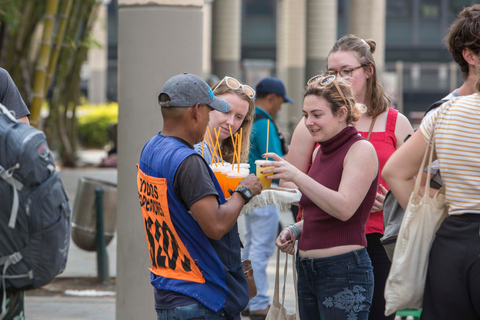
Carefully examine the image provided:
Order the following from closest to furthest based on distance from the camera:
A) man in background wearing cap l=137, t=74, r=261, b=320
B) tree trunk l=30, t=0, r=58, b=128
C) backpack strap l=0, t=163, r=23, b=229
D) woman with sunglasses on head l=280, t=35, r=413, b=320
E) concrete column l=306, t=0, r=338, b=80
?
backpack strap l=0, t=163, r=23, b=229 < man in background wearing cap l=137, t=74, r=261, b=320 < woman with sunglasses on head l=280, t=35, r=413, b=320 < tree trunk l=30, t=0, r=58, b=128 < concrete column l=306, t=0, r=338, b=80

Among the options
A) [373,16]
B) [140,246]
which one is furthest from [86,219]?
[373,16]

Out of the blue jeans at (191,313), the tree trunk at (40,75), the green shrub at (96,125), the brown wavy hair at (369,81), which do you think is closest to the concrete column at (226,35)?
the green shrub at (96,125)

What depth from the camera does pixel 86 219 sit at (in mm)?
7281

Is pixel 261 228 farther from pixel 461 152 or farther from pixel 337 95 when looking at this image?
pixel 461 152

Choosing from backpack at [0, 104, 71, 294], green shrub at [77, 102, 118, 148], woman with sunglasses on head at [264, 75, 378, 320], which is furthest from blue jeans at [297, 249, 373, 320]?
green shrub at [77, 102, 118, 148]

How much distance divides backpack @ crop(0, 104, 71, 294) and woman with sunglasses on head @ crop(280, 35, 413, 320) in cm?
143

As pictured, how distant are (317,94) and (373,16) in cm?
1592

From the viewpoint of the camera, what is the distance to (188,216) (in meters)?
2.76

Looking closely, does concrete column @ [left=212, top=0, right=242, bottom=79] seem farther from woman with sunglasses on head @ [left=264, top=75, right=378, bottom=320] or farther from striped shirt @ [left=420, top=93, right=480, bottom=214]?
striped shirt @ [left=420, top=93, right=480, bottom=214]

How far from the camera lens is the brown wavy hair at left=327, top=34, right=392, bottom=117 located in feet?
12.1

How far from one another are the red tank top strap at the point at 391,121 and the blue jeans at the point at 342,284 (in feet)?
2.75

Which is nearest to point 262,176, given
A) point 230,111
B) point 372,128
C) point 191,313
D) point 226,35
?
point 230,111

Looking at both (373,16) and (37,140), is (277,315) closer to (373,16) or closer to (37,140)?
(37,140)

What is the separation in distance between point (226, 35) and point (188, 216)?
59.6 ft
